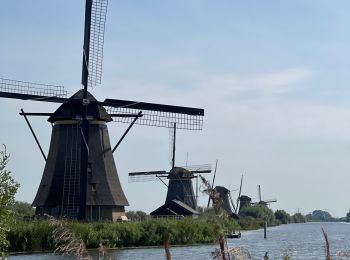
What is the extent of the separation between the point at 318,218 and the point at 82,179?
169m

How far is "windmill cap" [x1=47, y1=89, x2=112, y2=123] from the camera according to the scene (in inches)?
1145

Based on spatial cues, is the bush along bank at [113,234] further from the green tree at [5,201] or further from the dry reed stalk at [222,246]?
the dry reed stalk at [222,246]

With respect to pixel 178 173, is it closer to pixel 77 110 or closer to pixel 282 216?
pixel 77 110

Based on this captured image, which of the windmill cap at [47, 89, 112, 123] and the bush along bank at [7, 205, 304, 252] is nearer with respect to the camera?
the bush along bank at [7, 205, 304, 252]

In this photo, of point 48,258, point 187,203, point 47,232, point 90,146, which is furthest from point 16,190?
point 187,203

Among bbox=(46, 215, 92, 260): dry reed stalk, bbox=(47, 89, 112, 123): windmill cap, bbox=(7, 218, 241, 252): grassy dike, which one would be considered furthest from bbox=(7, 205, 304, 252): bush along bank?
bbox=(46, 215, 92, 260): dry reed stalk

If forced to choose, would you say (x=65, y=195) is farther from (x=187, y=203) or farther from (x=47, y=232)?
(x=187, y=203)

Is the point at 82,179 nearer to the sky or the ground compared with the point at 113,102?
nearer to the ground

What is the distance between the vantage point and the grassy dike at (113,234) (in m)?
27.5

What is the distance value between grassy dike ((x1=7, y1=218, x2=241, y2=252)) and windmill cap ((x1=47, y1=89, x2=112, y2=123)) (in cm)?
426

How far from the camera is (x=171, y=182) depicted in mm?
46469

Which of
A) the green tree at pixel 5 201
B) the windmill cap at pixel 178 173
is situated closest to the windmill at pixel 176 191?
the windmill cap at pixel 178 173

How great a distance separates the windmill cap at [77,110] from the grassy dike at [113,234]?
14.0ft

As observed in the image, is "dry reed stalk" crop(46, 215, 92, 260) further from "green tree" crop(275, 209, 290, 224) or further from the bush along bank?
"green tree" crop(275, 209, 290, 224)
